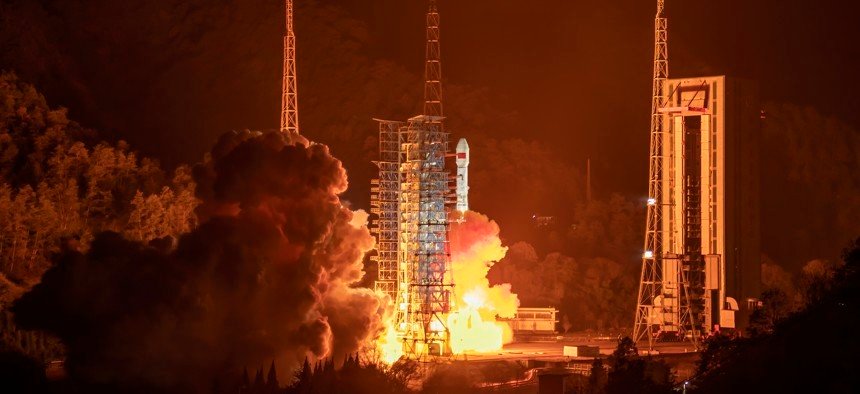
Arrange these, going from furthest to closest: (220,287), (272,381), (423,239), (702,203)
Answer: (702,203)
(423,239)
(220,287)
(272,381)

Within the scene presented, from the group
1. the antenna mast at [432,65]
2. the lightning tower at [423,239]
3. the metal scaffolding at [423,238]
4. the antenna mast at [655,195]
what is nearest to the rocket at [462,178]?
the antenna mast at [432,65]

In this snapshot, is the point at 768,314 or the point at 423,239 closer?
the point at 768,314

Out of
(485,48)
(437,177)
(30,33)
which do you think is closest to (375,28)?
(485,48)

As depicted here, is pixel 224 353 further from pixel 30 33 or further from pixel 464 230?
pixel 30 33

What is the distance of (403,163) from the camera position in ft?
177

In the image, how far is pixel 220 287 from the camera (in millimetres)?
42531

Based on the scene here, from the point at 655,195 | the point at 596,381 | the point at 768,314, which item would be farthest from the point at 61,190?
the point at 768,314

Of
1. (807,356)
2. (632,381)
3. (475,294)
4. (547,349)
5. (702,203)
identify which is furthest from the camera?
(702,203)

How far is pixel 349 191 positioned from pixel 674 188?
20.1 meters

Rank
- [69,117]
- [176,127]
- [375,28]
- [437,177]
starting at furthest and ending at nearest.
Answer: [375,28], [176,127], [69,117], [437,177]

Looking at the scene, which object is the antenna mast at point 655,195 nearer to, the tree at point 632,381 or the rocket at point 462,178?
the rocket at point 462,178

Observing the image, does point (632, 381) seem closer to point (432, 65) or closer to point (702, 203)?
point (702, 203)

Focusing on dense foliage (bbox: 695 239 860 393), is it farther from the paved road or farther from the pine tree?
the paved road

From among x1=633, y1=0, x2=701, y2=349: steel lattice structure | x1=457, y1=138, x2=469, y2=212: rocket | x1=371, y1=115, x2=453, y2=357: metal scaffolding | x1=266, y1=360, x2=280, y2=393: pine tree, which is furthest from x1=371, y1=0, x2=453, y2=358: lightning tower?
x1=266, y1=360, x2=280, y2=393: pine tree
